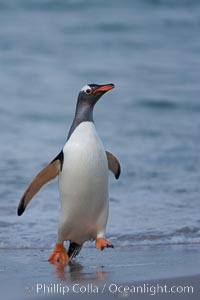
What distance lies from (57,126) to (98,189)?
253 inches

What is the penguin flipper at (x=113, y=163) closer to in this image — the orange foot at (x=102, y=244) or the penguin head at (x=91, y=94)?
the penguin head at (x=91, y=94)

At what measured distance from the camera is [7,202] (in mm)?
7477

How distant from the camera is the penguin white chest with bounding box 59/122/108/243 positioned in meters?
5.38

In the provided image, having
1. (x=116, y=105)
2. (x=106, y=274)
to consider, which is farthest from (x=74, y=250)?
(x=116, y=105)

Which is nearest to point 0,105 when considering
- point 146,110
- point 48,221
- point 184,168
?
point 146,110

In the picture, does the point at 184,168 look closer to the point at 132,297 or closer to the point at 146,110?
the point at 146,110

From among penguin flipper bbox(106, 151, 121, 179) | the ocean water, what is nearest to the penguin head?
penguin flipper bbox(106, 151, 121, 179)

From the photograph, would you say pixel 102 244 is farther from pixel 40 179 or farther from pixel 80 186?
pixel 40 179

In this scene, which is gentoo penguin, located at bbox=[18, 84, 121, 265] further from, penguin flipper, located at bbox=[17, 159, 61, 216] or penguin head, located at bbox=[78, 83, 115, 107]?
penguin head, located at bbox=[78, 83, 115, 107]

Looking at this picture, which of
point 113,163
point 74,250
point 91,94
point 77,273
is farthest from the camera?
point 113,163

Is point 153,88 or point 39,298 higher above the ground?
point 39,298

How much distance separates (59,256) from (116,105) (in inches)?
304

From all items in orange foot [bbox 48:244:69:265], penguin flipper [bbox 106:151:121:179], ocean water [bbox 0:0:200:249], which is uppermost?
penguin flipper [bbox 106:151:121:179]

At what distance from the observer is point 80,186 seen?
540 centimetres
